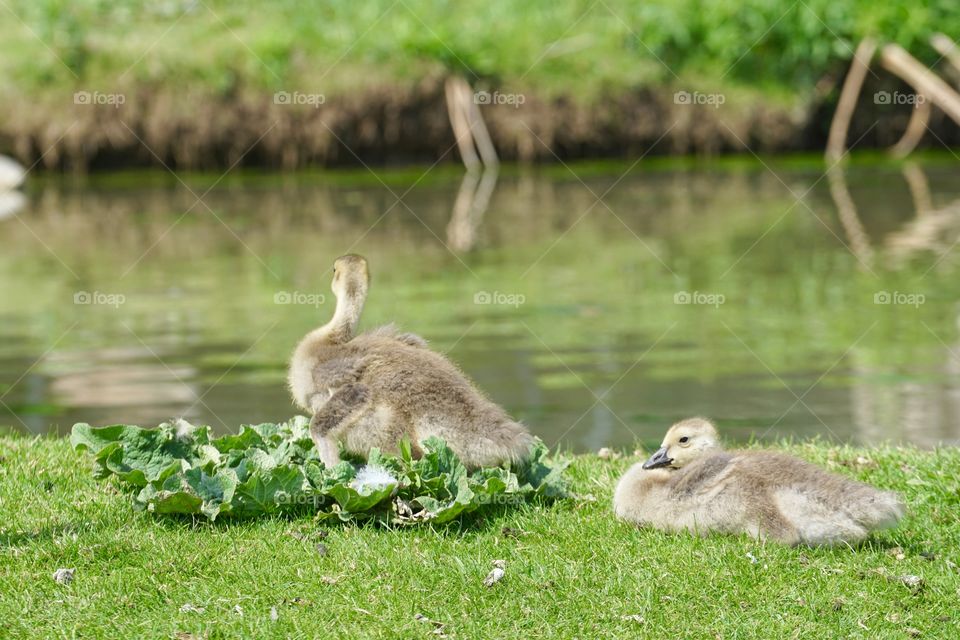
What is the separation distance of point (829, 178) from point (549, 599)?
23.7 metres

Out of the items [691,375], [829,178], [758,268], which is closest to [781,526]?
[691,375]

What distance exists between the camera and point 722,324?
53.4 ft

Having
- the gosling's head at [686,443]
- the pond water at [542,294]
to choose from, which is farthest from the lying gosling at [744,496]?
the pond water at [542,294]

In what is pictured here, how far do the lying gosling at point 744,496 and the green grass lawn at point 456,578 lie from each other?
12 centimetres

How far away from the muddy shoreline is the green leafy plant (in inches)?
882

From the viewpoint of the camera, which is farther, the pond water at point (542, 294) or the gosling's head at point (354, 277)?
the pond water at point (542, 294)

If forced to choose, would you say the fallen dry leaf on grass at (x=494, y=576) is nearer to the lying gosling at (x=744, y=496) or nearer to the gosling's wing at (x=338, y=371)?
the lying gosling at (x=744, y=496)

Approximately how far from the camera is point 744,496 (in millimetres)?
7531

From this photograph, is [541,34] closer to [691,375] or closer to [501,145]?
[501,145]

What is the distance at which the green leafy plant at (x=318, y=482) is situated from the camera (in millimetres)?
7844

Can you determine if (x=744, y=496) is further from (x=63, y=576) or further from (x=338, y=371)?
(x=63, y=576)

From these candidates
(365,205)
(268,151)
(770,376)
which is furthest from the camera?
(268,151)

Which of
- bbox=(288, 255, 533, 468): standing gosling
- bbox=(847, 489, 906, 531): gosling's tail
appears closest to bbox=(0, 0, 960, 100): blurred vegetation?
bbox=(288, 255, 533, 468): standing gosling

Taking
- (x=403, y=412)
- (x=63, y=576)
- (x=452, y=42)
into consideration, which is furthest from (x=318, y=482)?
(x=452, y=42)
